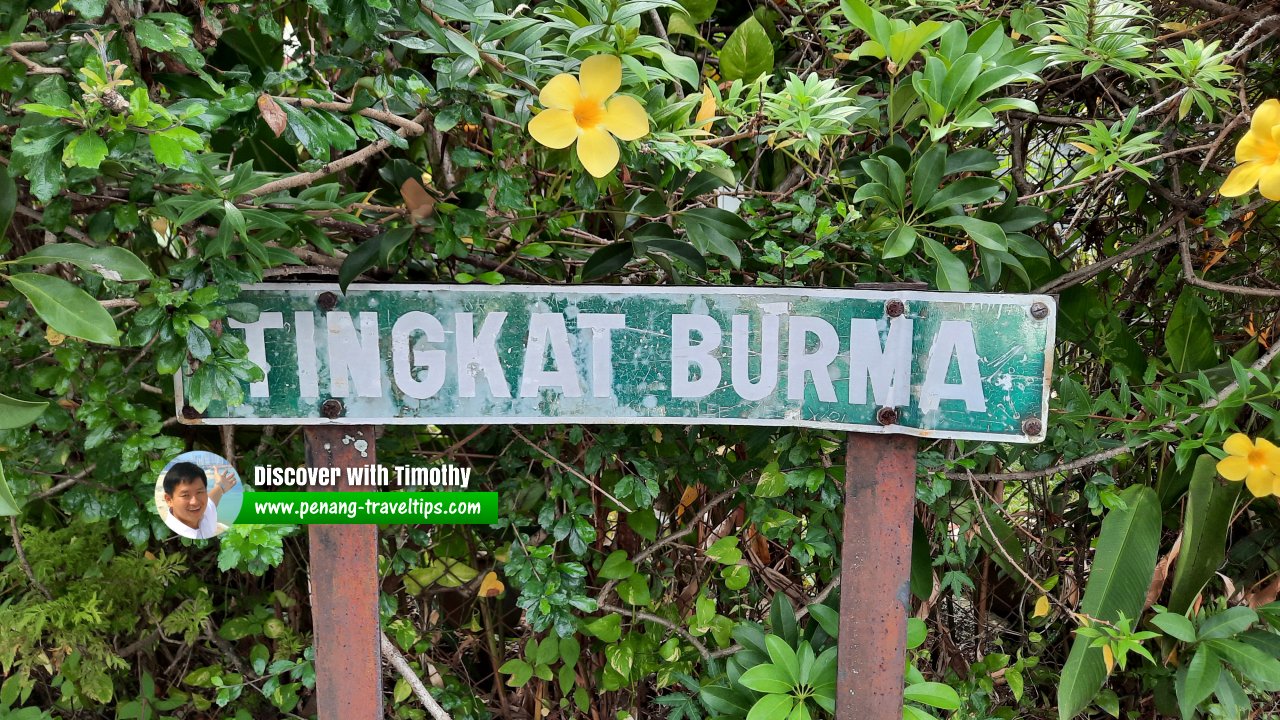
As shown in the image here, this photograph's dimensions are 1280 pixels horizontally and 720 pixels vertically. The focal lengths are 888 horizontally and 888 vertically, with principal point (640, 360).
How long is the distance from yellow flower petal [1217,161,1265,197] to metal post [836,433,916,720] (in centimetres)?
45

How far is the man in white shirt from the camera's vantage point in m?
0.98

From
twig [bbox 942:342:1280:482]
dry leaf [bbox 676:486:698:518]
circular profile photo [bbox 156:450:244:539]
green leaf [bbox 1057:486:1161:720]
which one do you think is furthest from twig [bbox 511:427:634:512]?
green leaf [bbox 1057:486:1161:720]

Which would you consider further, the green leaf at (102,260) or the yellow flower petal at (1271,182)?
the yellow flower petal at (1271,182)

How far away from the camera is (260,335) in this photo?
3.19ft

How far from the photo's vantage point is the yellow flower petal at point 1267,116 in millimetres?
974

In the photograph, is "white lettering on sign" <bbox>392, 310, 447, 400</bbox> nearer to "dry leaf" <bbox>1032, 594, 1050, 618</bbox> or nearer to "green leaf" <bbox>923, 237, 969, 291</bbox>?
"green leaf" <bbox>923, 237, 969, 291</bbox>

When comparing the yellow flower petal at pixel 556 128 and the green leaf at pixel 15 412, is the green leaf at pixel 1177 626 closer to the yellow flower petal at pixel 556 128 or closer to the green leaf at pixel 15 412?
the yellow flower petal at pixel 556 128

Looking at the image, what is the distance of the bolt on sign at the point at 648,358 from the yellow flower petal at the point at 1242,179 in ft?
0.90

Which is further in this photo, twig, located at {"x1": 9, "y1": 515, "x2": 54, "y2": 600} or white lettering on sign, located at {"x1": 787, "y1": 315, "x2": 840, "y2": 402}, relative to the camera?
twig, located at {"x1": 9, "y1": 515, "x2": 54, "y2": 600}

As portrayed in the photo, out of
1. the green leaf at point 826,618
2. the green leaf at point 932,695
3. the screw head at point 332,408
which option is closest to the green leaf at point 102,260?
the screw head at point 332,408

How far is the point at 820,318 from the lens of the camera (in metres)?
0.99

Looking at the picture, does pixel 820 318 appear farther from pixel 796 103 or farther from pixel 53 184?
pixel 53 184

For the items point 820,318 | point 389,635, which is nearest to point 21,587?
point 389,635

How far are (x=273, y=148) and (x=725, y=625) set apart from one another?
2.95ft
